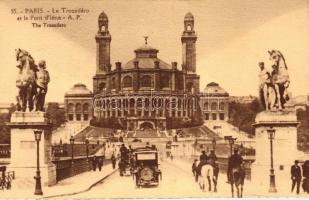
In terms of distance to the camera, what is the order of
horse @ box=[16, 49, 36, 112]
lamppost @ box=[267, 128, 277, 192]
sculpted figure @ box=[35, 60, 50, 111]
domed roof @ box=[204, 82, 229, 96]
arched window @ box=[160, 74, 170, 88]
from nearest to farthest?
lamppost @ box=[267, 128, 277, 192], horse @ box=[16, 49, 36, 112], sculpted figure @ box=[35, 60, 50, 111], domed roof @ box=[204, 82, 229, 96], arched window @ box=[160, 74, 170, 88]

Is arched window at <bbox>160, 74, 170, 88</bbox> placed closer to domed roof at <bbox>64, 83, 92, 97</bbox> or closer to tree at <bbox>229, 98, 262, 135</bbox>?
tree at <bbox>229, 98, 262, 135</bbox>

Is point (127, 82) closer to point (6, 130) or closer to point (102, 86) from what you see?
point (102, 86)

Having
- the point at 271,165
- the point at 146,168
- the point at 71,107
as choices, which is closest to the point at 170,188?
the point at 146,168

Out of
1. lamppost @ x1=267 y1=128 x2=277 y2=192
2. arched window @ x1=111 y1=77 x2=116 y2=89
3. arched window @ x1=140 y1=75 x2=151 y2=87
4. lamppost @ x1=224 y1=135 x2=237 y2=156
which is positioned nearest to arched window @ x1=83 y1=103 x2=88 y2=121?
arched window @ x1=111 y1=77 x2=116 y2=89

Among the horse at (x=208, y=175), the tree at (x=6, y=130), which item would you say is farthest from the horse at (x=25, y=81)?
the horse at (x=208, y=175)

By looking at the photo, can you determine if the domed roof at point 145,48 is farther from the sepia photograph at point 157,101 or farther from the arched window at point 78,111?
the arched window at point 78,111
